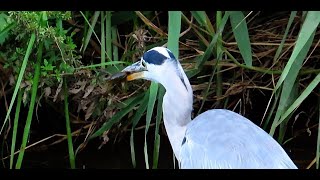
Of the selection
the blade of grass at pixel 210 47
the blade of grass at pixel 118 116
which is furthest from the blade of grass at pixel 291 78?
the blade of grass at pixel 118 116

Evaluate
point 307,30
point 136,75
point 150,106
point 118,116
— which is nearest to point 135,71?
point 136,75

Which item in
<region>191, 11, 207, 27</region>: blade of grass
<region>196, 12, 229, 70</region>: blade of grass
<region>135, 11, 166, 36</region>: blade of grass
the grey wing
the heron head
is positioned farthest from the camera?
<region>135, 11, 166, 36</region>: blade of grass

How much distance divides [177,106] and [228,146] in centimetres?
23

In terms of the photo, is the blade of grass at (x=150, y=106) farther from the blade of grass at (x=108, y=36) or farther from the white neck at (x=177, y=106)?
the blade of grass at (x=108, y=36)

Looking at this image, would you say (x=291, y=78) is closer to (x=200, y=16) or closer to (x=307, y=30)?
(x=307, y=30)

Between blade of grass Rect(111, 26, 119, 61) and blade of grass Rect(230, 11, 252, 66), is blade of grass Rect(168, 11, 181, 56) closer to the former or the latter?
blade of grass Rect(230, 11, 252, 66)

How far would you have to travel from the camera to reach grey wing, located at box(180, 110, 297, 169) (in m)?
1.79

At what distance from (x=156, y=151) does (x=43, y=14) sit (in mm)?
537

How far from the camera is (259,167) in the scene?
1760 millimetres

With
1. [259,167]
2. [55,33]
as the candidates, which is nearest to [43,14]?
[55,33]

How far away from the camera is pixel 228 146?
1830 mm

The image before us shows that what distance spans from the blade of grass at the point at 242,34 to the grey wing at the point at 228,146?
231mm

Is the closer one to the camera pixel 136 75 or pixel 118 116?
pixel 136 75

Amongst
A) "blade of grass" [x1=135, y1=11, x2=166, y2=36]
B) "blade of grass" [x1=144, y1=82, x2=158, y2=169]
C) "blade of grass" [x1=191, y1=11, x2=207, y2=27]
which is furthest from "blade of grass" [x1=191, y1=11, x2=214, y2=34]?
"blade of grass" [x1=144, y1=82, x2=158, y2=169]
